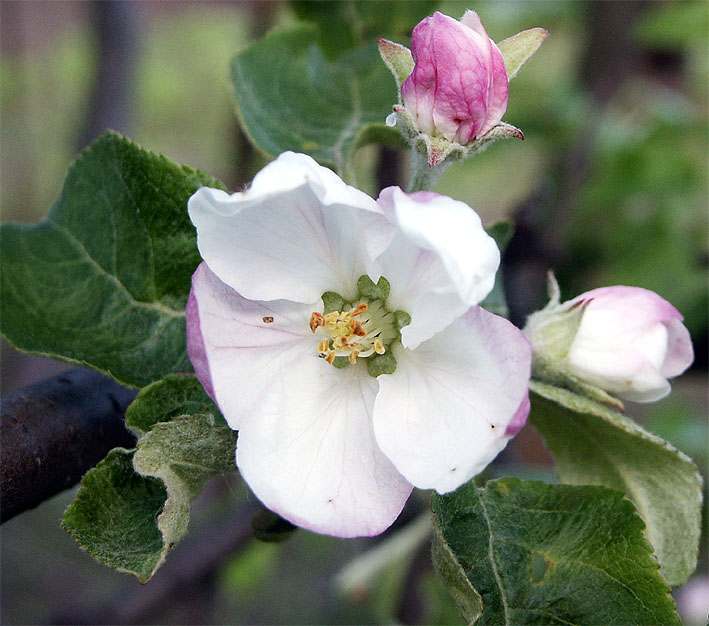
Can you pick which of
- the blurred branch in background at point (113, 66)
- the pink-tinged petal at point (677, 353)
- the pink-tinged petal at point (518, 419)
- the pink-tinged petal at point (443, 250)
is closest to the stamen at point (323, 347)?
the pink-tinged petal at point (443, 250)

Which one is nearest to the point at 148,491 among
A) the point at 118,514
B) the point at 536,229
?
the point at 118,514

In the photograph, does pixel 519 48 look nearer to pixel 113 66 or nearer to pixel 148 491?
pixel 148 491

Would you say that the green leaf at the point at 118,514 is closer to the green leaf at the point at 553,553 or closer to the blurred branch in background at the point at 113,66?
the green leaf at the point at 553,553

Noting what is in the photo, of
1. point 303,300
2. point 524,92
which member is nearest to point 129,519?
point 303,300

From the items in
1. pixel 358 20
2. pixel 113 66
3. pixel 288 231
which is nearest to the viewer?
pixel 288 231

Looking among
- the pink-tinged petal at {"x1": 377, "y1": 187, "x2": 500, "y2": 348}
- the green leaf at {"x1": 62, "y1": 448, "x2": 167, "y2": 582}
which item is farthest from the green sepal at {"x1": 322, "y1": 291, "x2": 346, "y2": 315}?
the green leaf at {"x1": 62, "y1": 448, "x2": 167, "y2": 582}

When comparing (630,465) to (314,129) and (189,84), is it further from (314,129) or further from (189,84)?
(189,84)
